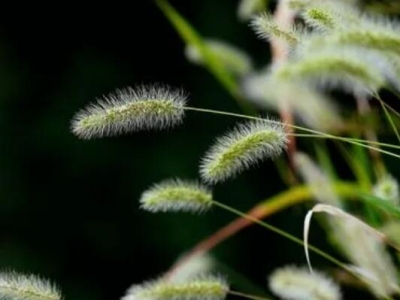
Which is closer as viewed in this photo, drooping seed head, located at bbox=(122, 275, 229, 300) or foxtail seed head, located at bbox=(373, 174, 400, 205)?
drooping seed head, located at bbox=(122, 275, 229, 300)

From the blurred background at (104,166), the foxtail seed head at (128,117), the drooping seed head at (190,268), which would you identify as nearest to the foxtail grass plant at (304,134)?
the foxtail seed head at (128,117)

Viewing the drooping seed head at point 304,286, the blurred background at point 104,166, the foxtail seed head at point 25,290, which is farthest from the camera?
the blurred background at point 104,166

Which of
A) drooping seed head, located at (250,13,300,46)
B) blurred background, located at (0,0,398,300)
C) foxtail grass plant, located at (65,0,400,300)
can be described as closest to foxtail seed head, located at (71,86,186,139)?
foxtail grass plant, located at (65,0,400,300)

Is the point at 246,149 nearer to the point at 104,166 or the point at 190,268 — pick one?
the point at 190,268

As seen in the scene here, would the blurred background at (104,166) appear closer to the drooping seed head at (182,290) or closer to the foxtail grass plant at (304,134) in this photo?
the foxtail grass plant at (304,134)

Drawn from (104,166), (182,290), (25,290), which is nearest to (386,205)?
(182,290)

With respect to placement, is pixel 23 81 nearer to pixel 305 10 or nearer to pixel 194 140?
pixel 194 140

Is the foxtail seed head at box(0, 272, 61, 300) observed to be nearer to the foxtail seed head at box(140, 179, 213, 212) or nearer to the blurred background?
the foxtail seed head at box(140, 179, 213, 212)
